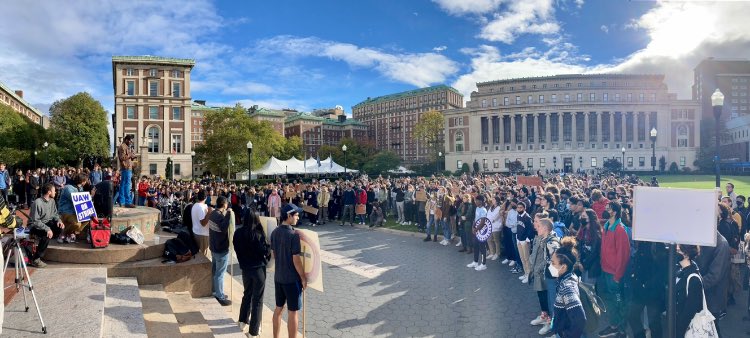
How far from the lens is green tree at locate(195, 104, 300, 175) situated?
187 feet

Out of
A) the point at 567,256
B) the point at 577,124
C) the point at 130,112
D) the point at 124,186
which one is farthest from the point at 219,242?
the point at 577,124

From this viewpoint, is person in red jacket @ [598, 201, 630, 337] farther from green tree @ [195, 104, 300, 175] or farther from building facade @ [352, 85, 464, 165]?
building facade @ [352, 85, 464, 165]

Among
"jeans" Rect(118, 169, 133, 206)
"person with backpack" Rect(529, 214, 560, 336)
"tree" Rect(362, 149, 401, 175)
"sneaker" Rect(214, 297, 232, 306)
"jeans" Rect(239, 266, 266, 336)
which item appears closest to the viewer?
"jeans" Rect(239, 266, 266, 336)

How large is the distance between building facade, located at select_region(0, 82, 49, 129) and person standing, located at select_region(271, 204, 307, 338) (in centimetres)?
8912

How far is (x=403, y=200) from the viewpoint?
68.5 ft

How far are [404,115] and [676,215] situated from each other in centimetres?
14338

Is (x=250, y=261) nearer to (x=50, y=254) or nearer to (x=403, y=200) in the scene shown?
(x=50, y=254)

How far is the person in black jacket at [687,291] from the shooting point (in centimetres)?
531

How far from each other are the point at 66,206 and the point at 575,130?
103m

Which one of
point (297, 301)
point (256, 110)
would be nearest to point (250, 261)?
point (297, 301)

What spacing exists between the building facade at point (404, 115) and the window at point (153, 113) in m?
82.7

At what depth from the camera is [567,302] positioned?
5.05 metres

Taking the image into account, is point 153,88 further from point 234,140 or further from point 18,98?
point 18,98

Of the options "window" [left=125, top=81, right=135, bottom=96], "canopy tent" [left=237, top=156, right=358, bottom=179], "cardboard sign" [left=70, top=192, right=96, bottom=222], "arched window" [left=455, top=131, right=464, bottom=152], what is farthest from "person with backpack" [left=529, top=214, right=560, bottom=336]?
"arched window" [left=455, top=131, right=464, bottom=152]
